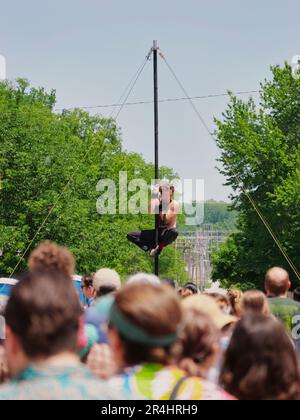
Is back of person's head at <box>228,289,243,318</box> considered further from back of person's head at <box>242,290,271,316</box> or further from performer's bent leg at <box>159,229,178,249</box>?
performer's bent leg at <box>159,229,178,249</box>

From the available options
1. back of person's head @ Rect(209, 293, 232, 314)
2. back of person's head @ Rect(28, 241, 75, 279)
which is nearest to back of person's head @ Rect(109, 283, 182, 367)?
back of person's head @ Rect(28, 241, 75, 279)

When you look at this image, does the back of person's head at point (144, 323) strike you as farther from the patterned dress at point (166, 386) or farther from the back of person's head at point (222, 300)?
the back of person's head at point (222, 300)

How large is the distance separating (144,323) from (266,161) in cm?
3583

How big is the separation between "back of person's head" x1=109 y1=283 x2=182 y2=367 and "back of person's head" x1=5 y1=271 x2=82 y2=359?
216 millimetres

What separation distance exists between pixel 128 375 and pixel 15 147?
3508cm

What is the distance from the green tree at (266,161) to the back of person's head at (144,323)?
33893 mm

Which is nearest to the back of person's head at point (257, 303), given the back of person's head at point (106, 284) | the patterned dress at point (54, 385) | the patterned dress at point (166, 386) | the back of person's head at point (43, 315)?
the back of person's head at point (106, 284)

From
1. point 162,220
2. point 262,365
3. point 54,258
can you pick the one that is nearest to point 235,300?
point 54,258

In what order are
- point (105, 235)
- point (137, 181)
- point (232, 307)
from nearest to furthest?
point (232, 307), point (105, 235), point (137, 181)

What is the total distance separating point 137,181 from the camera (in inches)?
2360

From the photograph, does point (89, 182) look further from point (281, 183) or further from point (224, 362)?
point (224, 362)

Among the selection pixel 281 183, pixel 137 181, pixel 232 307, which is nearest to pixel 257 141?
pixel 281 183

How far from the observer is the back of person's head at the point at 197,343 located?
134 inches

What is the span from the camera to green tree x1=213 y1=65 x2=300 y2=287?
123ft
